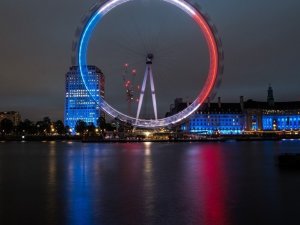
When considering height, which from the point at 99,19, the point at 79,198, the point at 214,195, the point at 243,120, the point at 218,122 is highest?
the point at 99,19

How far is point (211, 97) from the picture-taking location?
6681 centimetres

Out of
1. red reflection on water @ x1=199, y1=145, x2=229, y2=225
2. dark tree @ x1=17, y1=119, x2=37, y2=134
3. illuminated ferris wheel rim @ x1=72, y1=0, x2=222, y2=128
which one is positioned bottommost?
red reflection on water @ x1=199, y1=145, x2=229, y2=225

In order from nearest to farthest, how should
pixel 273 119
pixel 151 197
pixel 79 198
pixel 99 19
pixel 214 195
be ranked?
pixel 79 198, pixel 151 197, pixel 214 195, pixel 99 19, pixel 273 119

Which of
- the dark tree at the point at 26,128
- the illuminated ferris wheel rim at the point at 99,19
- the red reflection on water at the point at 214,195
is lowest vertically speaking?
the red reflection on water at the point at 214,195

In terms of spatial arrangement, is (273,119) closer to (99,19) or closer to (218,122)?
(218,122)

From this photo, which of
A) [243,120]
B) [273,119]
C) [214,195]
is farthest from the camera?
[243,120]

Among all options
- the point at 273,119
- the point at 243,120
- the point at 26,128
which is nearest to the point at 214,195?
the point at 26,128

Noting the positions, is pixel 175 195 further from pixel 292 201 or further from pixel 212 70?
pixel 212 70

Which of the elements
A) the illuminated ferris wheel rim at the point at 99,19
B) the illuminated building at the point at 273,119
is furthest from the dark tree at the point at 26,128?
the illuminated ferris wheel rim at the point at 99,19

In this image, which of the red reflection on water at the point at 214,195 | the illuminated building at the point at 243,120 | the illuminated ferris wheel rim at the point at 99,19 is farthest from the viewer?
the illuminated building at the point at 243,120

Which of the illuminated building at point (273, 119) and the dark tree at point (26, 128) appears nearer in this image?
the dark tree at point (26, 128)

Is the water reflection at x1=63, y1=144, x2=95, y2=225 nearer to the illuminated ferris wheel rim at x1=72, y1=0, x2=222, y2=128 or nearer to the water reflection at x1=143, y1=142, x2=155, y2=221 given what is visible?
the water reflection at x1=143, y1=142, x2=155, y2=221

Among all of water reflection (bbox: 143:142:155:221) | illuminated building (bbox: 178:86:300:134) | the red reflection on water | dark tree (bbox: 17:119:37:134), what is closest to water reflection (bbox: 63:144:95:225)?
water reflection (bbox: 143:142:155:221)

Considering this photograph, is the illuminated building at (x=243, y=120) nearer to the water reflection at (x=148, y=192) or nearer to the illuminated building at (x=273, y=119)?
the illuminated building at (x=273, y=119)
